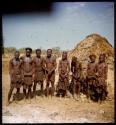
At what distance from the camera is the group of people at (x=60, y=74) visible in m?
3.59

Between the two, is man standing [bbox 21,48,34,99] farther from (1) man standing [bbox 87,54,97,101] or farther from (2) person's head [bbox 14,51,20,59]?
(1) man standing [bbox 87,54,97,101]

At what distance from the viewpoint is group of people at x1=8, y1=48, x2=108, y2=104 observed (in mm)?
3594

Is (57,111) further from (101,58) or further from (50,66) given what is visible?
(101,58)

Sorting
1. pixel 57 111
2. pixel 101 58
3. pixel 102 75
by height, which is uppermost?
pixel 101 58

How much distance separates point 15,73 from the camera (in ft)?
11.8

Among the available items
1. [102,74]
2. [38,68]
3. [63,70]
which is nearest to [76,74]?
[63,70]

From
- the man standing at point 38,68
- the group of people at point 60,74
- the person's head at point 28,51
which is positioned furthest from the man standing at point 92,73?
the person's head at point 28,51

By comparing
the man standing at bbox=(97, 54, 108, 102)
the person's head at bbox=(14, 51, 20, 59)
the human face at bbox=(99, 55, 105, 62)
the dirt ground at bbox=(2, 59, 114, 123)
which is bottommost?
the dirt ground at bbox=(2, 59, 114, 123)

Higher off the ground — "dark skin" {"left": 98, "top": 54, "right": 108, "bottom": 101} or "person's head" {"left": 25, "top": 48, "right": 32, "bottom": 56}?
"person's head" {"left": 25, "top": 48, "right": 32, "bottom": 56}

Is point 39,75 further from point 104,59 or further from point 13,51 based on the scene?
point 104,59

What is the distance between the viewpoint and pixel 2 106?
3.62 metres

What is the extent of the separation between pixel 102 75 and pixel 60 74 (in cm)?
41


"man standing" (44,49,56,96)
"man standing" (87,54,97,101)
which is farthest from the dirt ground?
"man standing" (44,49,56,96)

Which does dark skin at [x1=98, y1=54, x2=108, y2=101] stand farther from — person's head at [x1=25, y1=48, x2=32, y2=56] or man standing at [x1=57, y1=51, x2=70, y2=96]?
person's head at [x1=25, y1=48, x2=32, y2=56]
